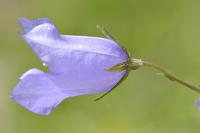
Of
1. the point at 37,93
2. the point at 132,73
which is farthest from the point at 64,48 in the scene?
the point at 132,73

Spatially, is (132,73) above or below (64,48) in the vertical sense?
below

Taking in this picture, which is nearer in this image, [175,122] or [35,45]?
[35,45]

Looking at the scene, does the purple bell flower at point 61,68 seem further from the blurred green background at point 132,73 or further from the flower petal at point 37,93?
the blurred green background at point 132,73

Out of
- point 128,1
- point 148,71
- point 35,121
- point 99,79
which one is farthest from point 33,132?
point 99,79

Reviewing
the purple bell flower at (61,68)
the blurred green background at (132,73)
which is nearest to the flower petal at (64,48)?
A: the purple bell flower at (61,68)

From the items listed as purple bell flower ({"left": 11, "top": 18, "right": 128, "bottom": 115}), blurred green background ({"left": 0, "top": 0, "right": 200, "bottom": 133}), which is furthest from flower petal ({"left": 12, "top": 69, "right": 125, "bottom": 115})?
blurred green background ({"left": 0, "top": 0, "right": 200, "bottom": 133})

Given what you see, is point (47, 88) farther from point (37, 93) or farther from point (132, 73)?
point (132, 73)

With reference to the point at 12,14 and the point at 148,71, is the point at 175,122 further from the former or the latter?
the point at 12,14

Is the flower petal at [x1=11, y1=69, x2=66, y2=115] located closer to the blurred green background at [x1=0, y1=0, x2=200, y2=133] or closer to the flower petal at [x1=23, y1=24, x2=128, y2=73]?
the flower petal at [x1=23, y1=24, x2=128, y2=73]
